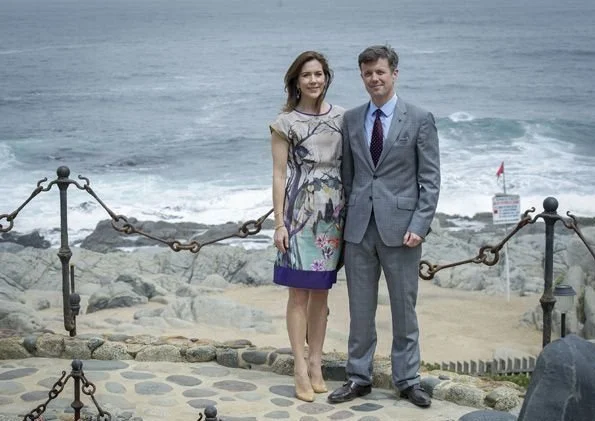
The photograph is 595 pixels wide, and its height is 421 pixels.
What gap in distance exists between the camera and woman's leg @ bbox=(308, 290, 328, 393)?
656 centimetres

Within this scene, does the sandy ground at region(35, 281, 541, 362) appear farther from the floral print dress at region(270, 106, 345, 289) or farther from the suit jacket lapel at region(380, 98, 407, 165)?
the suit jacket lapel at region(380, 98, 407, 165)

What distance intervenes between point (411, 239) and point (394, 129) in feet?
2.06

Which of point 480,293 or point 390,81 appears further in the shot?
point 480,293

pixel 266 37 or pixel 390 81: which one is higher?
pixel 266 37

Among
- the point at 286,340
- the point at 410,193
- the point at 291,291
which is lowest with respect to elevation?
the point at 286,340

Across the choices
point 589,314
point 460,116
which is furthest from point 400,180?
point 460,116

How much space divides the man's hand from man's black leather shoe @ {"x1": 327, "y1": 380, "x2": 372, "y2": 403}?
0.94 metres

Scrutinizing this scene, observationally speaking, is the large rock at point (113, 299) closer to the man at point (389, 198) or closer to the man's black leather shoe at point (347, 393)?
the man's black leather shoe at point (347, 393)

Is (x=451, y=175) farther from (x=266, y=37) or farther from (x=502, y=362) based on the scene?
(x=266, y=37)

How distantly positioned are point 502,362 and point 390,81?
20.5 ft

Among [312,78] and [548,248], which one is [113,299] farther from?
[548,248]

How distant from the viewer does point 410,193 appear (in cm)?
626

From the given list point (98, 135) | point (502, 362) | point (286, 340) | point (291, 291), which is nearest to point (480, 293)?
point (286, 340)

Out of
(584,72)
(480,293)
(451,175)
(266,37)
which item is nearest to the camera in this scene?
(480,293)
